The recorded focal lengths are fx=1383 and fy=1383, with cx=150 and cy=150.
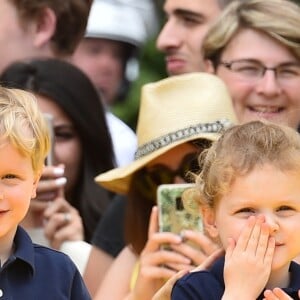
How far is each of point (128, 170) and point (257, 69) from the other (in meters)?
0.80

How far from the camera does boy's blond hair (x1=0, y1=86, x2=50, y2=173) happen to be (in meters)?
3.80

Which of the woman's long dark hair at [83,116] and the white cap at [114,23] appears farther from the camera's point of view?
the white cap at [114,23]

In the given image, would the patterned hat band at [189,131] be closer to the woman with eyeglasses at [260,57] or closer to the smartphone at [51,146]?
the woman with eyeglasses at [260,57]

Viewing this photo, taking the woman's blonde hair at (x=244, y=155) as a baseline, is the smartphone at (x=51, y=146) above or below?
below

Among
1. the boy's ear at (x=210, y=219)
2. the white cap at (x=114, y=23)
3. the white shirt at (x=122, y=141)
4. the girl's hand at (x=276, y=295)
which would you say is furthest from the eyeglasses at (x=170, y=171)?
the white cap at (x=114, y=23)

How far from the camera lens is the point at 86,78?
6.46 m

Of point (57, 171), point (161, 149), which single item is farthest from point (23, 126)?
point (57, 171)

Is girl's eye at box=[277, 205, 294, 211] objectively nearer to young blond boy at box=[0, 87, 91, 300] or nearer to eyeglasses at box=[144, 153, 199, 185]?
young blond boy at box=[0, 87, 91, 300]

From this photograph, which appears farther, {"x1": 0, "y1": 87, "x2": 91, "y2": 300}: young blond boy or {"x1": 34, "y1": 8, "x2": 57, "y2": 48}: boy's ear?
{"x1": 34, "y1": 8, "x2": 57, "y2": 48}: boy's ear

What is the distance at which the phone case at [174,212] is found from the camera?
512 centimetres

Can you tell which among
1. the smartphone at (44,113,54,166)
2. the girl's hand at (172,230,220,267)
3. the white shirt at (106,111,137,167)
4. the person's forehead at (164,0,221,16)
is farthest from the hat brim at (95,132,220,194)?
the person's forehead at (164,0,221,16)

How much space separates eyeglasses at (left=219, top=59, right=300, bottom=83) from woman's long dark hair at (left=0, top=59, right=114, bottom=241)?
710mm

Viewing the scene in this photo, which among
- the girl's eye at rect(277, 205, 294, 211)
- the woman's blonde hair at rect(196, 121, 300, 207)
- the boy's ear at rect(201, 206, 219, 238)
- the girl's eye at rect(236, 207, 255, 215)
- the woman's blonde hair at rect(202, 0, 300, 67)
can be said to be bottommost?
the boy's ear at rect(201, 206, 219, 238)

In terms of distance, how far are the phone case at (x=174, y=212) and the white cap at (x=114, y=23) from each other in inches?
125
